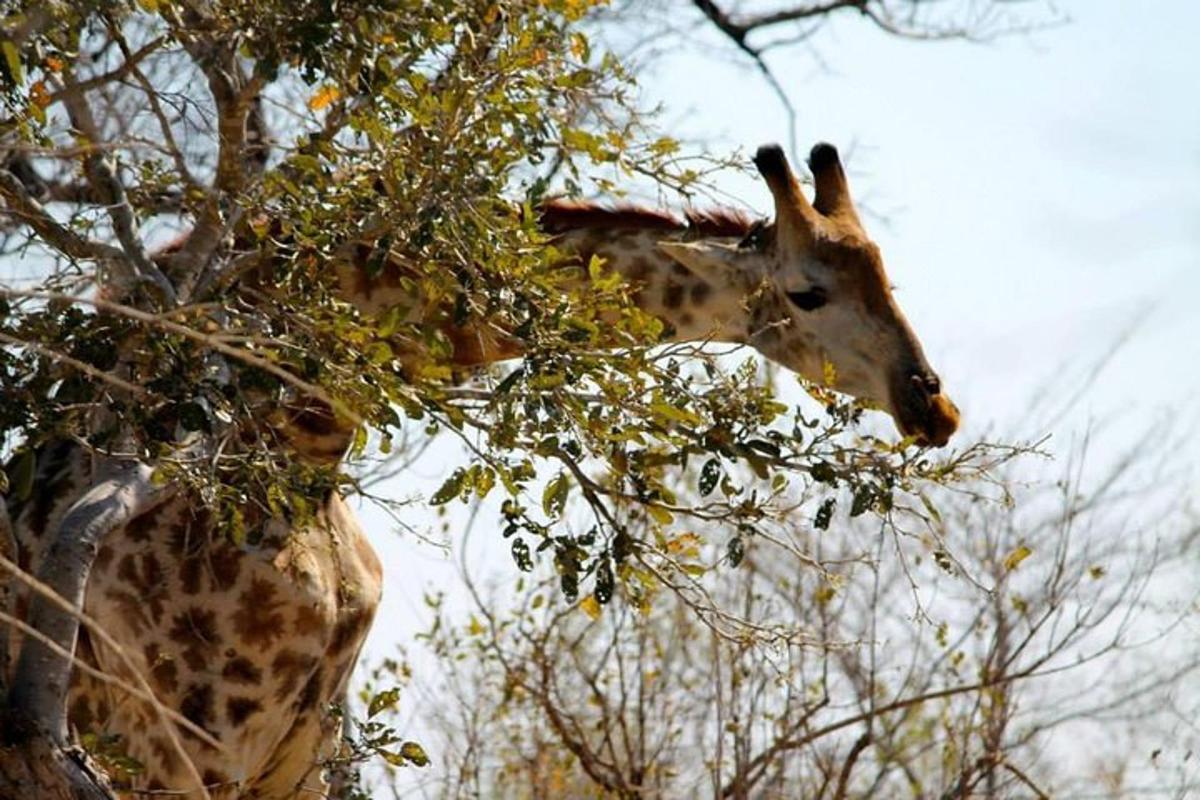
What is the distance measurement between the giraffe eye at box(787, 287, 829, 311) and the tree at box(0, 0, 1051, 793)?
1.12m

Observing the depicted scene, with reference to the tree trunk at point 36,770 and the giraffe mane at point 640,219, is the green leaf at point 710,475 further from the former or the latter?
the giraffe mane at point 640,219

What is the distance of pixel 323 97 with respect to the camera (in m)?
5.54

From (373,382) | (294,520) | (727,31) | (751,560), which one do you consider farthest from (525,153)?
(727,31)

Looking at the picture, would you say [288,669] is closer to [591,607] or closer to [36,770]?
[591,607]

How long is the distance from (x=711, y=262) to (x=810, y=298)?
0.30 metres

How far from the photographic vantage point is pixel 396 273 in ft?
20.8

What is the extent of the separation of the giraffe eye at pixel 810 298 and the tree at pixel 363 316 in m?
1.12

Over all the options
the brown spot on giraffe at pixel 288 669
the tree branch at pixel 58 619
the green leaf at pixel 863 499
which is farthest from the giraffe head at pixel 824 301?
the tree branch at pixel 58 619

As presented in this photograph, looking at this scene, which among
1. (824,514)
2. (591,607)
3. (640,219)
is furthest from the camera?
(640,219)

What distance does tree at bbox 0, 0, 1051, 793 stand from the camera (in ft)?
16.2

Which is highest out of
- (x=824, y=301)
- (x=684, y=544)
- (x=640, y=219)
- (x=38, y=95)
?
(x=640, y=219)

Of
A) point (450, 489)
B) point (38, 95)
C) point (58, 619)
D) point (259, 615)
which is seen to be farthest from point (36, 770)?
point (259, 615)

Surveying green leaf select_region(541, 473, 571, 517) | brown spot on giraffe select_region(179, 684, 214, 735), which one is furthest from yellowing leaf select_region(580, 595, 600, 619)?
brown spot on giraffe select_region(179, 684, 214, 735)

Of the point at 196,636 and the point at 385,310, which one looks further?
the point at 196,636
